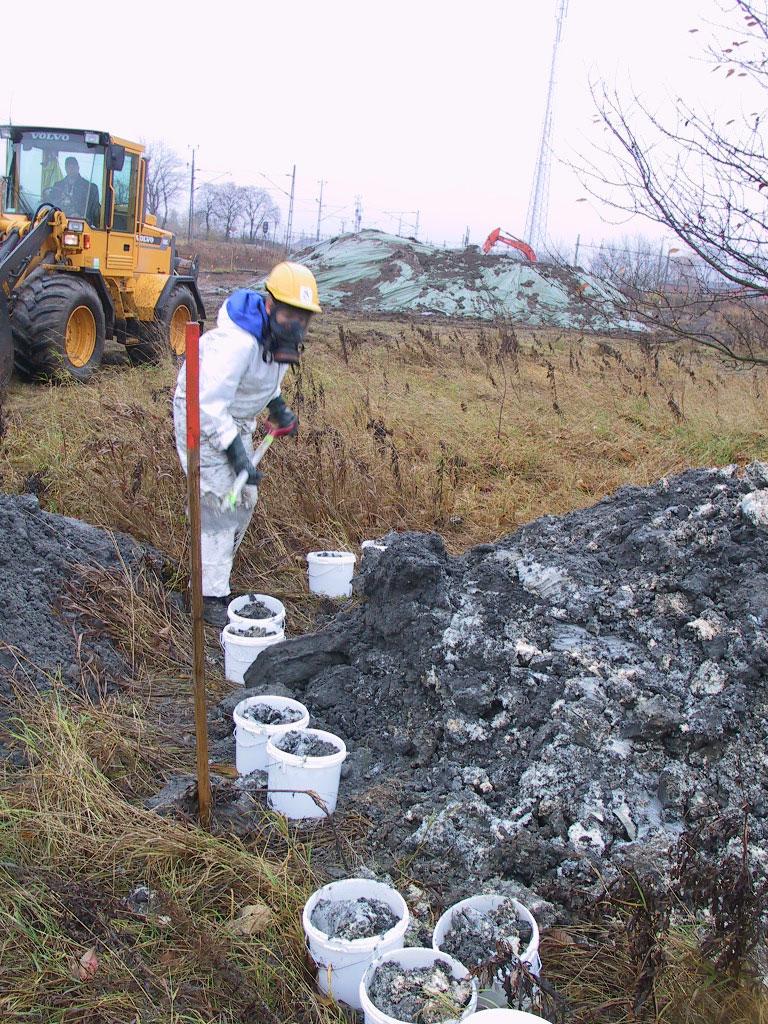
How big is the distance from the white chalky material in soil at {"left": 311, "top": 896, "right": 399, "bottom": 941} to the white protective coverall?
2.41 m

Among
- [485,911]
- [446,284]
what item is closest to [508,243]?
[446,284]

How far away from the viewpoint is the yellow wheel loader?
861 centimetres

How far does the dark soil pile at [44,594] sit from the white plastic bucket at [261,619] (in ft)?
1.86

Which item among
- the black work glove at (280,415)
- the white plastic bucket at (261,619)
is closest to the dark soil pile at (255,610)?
the white plastic bucket at (261,619)

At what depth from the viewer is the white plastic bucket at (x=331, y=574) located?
4828 millimetres

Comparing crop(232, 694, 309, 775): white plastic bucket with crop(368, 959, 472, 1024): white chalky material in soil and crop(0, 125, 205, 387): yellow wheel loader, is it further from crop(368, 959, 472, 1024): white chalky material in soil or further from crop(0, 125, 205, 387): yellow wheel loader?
crop(0, 125, 205, 387): yellow wheel loader

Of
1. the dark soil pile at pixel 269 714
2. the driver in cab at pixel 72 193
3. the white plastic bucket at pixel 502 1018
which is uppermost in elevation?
the driver in cab at pixel 72 193

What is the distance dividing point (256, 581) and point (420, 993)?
3.30m

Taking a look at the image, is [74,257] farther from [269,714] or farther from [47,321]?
[269,714]

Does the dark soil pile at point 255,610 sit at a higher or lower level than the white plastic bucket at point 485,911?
higher

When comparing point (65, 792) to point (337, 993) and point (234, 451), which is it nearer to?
point (337, 993)

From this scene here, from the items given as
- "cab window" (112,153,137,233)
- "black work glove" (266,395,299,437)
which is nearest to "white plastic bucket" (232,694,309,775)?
"black work glove" (266,395,299,437)

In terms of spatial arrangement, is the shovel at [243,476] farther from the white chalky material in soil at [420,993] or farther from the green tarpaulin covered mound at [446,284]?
the green tarpaulin covered mound at [446,284]

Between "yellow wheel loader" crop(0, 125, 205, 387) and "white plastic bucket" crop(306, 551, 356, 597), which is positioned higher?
"yellow wheel loader" crop(0, 125, 205, 387)
